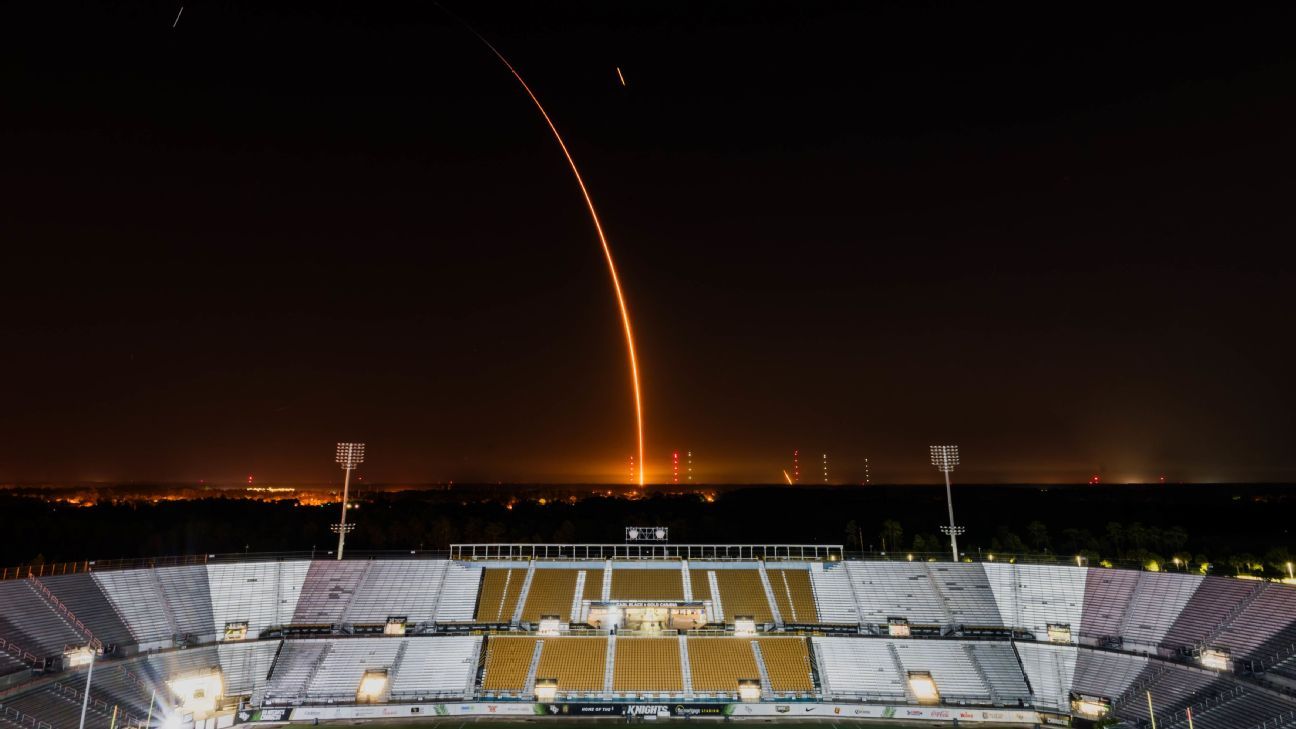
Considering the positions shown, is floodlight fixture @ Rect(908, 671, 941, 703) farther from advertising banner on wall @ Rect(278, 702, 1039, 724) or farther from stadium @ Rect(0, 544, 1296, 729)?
advertising banner on wall @ Rect(278, 702, 1039, 724)

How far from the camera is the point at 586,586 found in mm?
42125

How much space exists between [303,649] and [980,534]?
73975 mm

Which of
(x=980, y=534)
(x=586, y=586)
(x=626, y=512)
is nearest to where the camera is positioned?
(x=586, y=586)

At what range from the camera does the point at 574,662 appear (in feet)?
116

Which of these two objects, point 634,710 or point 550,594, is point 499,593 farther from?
point 634,710

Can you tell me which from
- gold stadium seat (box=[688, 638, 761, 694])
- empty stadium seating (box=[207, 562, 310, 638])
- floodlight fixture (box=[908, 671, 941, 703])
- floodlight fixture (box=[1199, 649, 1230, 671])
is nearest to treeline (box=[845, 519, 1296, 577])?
floodlight fixture (box=[1199, 649, 1230, 671])

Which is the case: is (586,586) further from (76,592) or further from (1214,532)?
(1214,532)

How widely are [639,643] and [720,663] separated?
4.65 m

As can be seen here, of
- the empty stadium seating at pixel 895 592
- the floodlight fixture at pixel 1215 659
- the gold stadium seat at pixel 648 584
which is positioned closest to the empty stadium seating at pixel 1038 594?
the empty stadium seating at pixel 895 592

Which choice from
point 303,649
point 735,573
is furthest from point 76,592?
point 735,573

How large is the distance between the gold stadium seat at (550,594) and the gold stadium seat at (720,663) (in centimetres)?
802

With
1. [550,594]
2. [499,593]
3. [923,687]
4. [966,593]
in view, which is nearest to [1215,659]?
[966,593]

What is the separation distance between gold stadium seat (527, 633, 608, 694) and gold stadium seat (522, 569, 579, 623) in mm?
2241

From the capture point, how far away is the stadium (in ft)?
99.2
